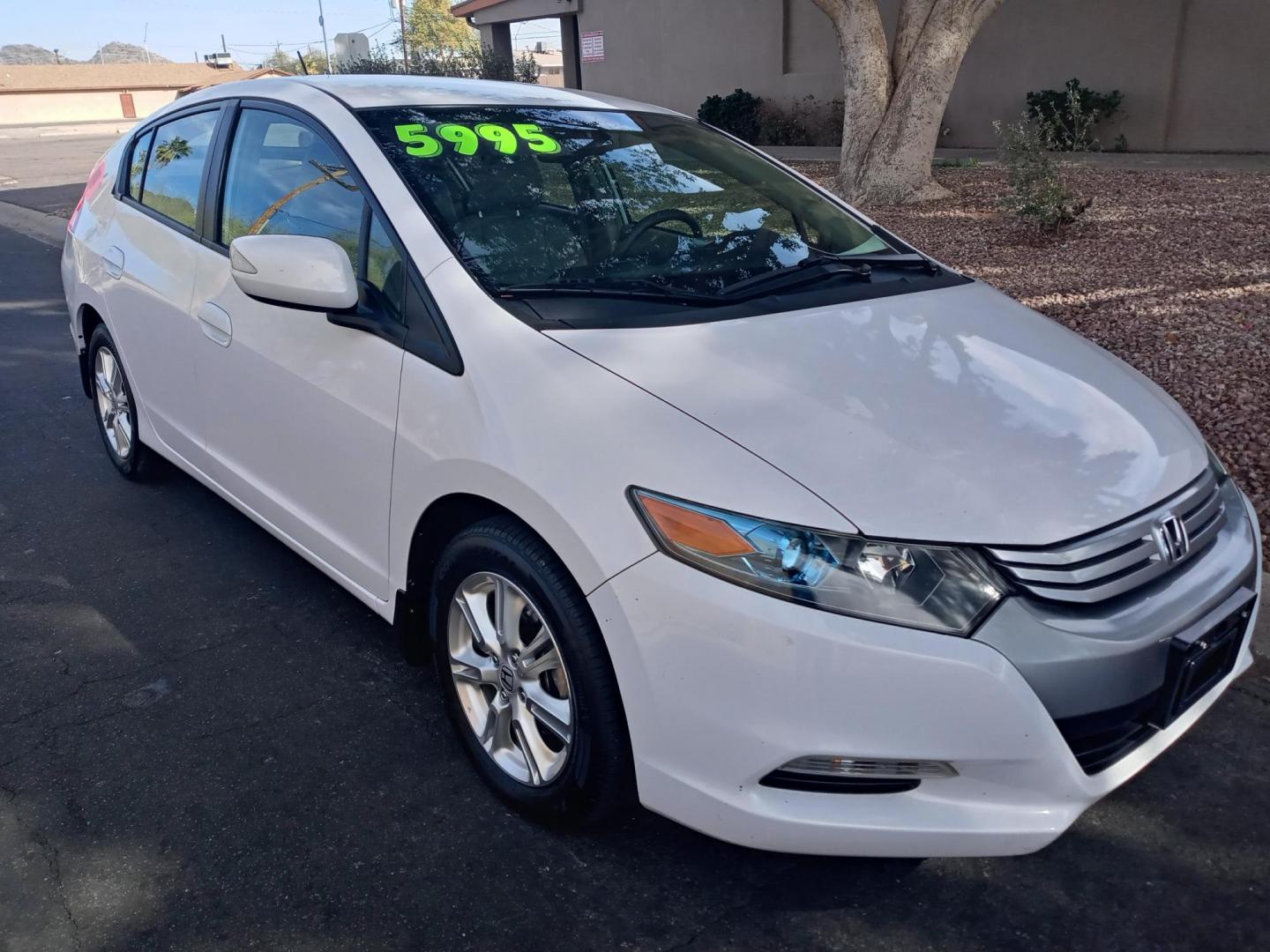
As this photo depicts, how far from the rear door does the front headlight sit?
8.09ft

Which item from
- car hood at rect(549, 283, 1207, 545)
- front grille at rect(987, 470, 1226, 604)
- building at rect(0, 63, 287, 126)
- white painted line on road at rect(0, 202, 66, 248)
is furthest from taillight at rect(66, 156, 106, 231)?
building at rect(0, 63, 287, 126)

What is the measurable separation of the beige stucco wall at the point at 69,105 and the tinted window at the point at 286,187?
63900mm

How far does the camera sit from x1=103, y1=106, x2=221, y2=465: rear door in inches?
154

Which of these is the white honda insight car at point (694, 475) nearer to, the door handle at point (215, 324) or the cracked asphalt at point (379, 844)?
the door handle at point (215, 324)

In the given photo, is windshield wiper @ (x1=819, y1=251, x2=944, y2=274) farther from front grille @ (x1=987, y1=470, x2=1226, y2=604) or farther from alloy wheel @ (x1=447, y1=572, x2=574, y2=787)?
alloy wheel @ (x1=447, y1=572, x2=574, y2=787)

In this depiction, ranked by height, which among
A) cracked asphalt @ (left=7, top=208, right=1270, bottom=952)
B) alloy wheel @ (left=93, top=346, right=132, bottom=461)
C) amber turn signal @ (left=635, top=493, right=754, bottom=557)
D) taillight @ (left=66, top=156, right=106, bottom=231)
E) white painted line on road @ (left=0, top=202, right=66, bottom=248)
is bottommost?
cracked asphalt @ (left=7, top=208, right=1270, bottom=952)

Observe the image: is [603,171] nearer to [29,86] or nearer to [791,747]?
[791,747]

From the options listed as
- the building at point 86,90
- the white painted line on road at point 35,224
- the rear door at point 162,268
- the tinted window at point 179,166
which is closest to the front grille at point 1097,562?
the rear door at point 162,268

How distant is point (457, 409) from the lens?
2631 mm

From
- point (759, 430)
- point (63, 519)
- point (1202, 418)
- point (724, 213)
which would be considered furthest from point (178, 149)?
point (1202, 418)

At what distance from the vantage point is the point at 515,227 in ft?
10.0

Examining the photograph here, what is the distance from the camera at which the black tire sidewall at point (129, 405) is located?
15.1 feet

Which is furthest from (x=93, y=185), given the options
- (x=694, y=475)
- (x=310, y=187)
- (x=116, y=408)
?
(x=694, y=475)

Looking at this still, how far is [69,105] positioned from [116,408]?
71084 mm
